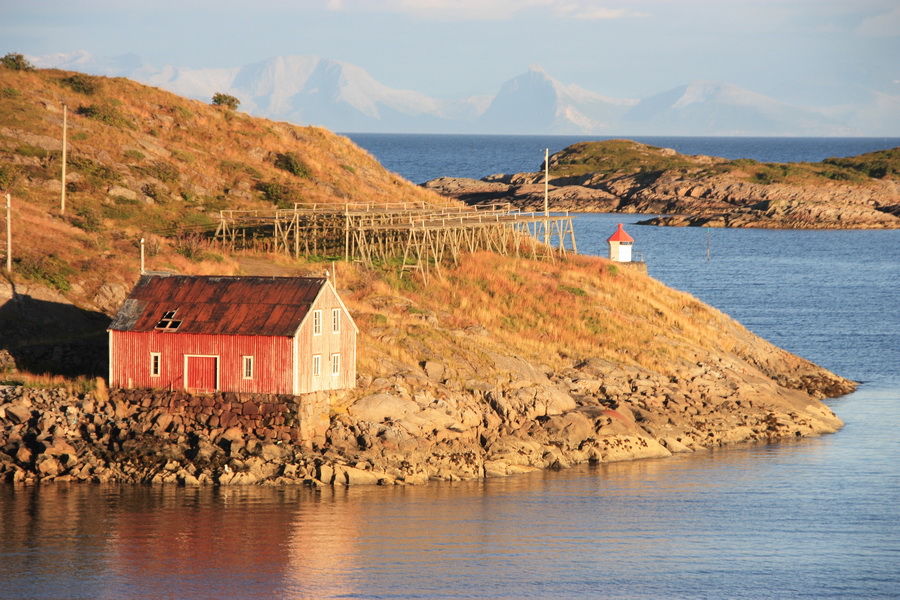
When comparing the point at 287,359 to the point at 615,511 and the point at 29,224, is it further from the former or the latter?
the point at 29,224

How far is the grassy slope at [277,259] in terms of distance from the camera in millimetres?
50781

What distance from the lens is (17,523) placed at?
112 feet

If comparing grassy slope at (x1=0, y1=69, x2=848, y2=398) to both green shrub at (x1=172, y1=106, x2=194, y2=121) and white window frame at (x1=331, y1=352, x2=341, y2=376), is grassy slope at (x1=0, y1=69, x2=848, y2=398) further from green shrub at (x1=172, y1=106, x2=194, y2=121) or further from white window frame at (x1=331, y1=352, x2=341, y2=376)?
white window frame at (x1=331, y1=352, x2=341, y2=376)

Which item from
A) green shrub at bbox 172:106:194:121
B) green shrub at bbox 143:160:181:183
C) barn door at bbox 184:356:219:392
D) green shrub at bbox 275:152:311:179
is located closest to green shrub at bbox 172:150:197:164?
green shrub at bbox 143:160:181:183

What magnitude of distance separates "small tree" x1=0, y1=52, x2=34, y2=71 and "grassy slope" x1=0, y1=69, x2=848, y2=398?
4.84 ft

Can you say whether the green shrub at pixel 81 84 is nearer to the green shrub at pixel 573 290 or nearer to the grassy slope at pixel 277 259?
the grassy slope at pixel 277 259

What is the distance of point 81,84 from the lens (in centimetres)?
8138

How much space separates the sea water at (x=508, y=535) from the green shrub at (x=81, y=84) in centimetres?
4891

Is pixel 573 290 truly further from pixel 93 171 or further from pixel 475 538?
pixel 93 171

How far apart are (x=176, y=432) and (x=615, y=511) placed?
14.4 m

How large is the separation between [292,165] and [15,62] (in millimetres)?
20919

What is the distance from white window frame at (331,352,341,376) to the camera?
1642 inches

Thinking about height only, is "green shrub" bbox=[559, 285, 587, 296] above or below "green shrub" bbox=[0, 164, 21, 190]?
below

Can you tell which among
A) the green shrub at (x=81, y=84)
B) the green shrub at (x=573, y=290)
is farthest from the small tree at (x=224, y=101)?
the green shrub at (x=573, y=290)
